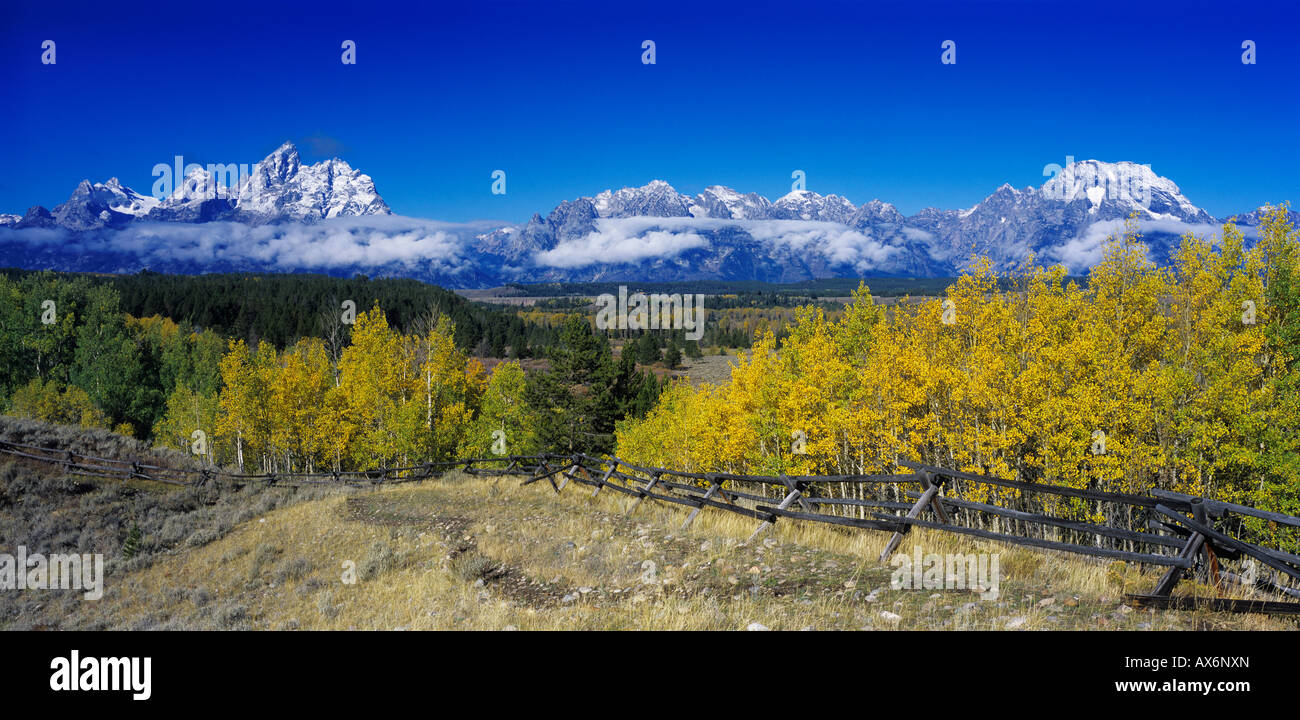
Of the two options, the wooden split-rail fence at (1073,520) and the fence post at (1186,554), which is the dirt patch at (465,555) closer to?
the wooden split-rail fence at (1073,520)

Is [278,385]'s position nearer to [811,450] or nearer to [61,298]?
→ [811,450]

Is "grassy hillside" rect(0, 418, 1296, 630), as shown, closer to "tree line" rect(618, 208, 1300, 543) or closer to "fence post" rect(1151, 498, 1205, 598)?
"fence post" rect(1151, 498, 1205, 598)

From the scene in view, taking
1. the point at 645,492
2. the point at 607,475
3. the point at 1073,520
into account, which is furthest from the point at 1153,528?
the point at 607,475

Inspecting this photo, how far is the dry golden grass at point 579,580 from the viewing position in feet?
29.8

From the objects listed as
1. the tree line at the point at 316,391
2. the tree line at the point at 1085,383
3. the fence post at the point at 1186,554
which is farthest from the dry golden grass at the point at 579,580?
the tree line at the point at 316,391

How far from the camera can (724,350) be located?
622 feet

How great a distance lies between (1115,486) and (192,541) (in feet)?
138

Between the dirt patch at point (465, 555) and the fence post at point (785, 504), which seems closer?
the dirt patch at point (465, 555)

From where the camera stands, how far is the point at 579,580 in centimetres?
1319

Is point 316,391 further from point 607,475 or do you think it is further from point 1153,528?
point 1153,528

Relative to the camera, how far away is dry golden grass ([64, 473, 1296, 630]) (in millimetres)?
9070

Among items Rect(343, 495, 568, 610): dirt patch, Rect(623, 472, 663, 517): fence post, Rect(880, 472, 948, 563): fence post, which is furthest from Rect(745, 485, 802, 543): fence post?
Rect(343, 495, 568, 610): dirt patch
